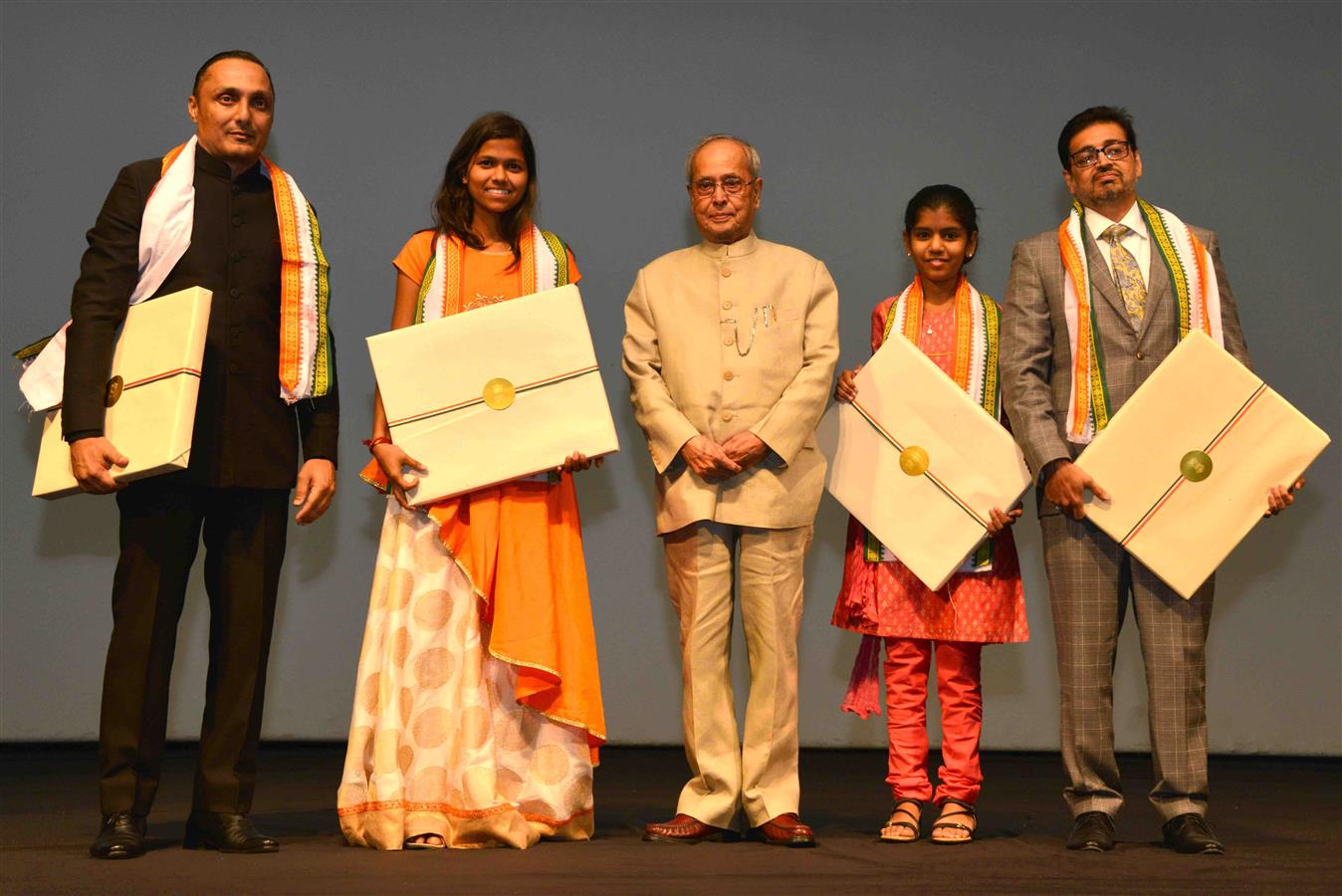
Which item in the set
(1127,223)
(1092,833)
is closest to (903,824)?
(1092,833)

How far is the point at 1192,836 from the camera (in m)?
2.97

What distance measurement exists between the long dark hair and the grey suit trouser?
4.59 ft

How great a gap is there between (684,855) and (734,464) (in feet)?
2.70

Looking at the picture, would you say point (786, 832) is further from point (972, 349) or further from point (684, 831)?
point (972, 349)

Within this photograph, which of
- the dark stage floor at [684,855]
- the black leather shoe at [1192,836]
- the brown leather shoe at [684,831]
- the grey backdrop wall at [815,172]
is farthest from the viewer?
→ the grey backdrop wall at [815,172]

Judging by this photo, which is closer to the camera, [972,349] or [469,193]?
[469,193]

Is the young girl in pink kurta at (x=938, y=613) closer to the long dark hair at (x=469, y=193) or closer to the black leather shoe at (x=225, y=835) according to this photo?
the long dark hair at (x=469, y=193)

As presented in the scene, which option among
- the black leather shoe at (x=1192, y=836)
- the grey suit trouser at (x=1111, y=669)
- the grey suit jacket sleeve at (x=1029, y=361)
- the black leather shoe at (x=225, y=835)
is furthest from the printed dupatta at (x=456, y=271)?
the black leather shoe at (x=1192, y=836)

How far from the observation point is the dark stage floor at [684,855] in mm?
2617

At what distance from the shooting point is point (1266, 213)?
4.68m

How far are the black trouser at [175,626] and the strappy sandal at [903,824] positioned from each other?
4.50 feet

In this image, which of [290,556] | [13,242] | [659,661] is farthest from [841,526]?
[13,242]

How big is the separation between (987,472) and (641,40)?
2184 mm

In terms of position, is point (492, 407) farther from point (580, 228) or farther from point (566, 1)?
point (566, 1)
